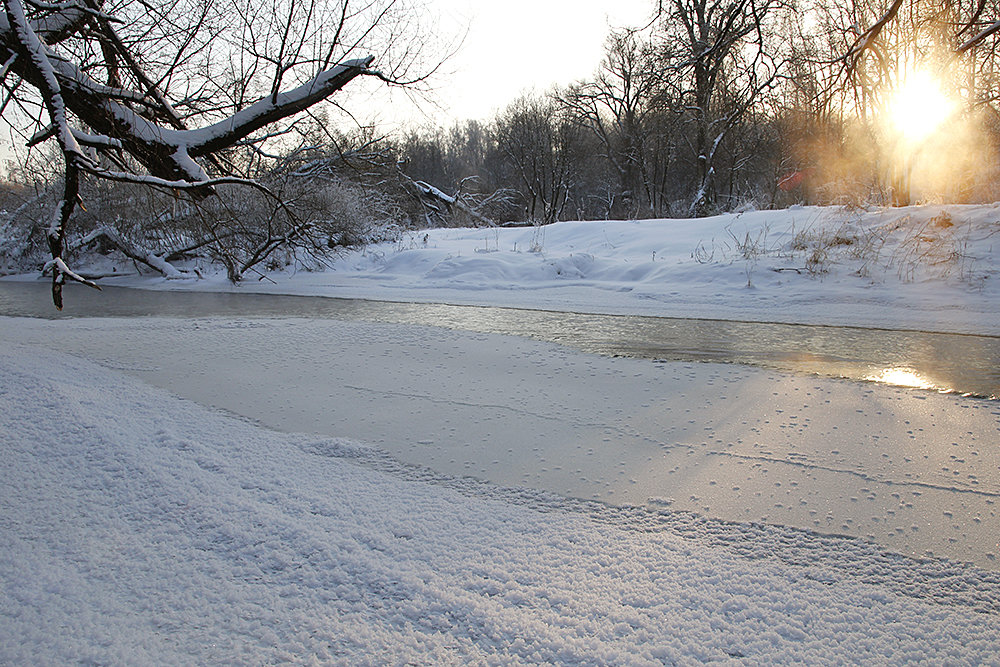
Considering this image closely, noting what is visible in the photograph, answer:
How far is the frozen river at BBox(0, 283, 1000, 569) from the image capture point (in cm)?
201

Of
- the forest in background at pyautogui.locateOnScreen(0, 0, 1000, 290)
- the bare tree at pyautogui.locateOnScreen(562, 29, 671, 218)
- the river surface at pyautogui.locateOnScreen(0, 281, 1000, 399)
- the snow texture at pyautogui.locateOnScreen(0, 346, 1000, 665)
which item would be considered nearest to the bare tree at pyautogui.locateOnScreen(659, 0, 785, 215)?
the forest in background at pyautogui.locateOnScreen(0, 0, 1000, 290)

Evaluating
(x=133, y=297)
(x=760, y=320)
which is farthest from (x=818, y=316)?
(x=133, y=297)

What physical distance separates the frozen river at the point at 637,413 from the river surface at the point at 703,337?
4cm

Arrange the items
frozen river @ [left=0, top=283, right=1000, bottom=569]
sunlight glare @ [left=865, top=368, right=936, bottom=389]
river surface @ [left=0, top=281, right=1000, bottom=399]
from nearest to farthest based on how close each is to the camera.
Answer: frozen river @ [left=0, top=283, right=1000, bottom=569]
sunlight glare @ [left=865, top=368, right=936, bottom=389]
river surface @ [left=0, top=281, right=1000, bottom=399]

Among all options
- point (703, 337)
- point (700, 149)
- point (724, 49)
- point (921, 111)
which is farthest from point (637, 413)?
point (700, 149)

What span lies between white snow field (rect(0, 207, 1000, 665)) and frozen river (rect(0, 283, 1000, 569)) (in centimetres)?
2

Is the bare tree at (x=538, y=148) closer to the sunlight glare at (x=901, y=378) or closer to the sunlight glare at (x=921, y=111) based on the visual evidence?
the sunlight glare at (x=921, y=111)

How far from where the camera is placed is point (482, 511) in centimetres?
195

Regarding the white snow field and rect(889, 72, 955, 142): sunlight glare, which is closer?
the white snow field

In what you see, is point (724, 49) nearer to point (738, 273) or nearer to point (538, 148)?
point (738, 273)

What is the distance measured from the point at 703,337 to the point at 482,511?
127 inches

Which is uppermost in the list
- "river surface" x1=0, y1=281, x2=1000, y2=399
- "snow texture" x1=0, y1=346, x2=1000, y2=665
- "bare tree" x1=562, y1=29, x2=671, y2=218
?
"bare tree" x1=562, y1=29, x2=671, y2=218

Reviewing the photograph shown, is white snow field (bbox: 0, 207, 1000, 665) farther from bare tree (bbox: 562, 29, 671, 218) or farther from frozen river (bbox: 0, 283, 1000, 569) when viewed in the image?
bare tree (bbox: 562, 29, 671, 218)

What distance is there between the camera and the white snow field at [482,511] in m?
1.37
